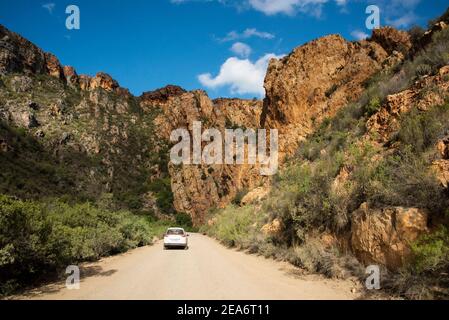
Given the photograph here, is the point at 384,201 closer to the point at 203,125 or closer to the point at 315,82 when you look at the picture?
the point at 315,82

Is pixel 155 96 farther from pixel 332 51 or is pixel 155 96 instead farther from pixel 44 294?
pixel 44 294

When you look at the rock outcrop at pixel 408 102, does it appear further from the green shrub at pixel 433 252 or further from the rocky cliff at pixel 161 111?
the rocky cliff at pixel 161 111

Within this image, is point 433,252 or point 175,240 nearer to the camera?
point 433,252

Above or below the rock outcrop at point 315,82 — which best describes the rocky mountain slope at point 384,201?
below

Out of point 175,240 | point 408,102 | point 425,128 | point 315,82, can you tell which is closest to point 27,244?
point 425,128

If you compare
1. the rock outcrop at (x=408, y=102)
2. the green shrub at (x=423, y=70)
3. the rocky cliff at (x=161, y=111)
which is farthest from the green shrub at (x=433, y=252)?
the rocky cliff at (x=161, y=111)

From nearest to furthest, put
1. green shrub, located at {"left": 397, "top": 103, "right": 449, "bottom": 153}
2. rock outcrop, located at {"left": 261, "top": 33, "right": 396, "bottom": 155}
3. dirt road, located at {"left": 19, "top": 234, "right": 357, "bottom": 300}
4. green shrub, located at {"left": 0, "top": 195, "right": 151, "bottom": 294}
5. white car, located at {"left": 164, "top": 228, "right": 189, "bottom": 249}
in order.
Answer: dirt road, located at {"left": 19, "top": 234, "right": 357, "bottom": 300}, green shrub, located at {"left": 0, "top": 195, "right": 151, "bottom": 294}, green shrub, located at {"left": 397, "top": 103, "right": 449, "bottom": 153}, white car, located at {"left": 164, "top": 228, "right": 189, "bottom": 249}, rock outcrop, located at {"left": 261, "top": 33, "right": 396, "bottom": 155}

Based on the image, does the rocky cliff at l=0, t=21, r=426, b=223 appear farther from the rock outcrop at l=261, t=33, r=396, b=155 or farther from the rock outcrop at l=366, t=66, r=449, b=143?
the rock outcrop at l=366, t=66, r=449, b=143

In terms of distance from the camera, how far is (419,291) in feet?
19.8

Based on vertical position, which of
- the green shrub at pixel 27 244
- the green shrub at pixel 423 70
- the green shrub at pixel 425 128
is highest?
the green shrub at pixel 423 70

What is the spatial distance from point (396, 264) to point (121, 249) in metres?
14.9

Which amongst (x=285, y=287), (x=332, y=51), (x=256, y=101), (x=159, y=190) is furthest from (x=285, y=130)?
(x=256, y=101)

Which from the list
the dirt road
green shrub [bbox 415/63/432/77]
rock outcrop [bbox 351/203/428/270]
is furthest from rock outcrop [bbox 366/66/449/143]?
the dirt road

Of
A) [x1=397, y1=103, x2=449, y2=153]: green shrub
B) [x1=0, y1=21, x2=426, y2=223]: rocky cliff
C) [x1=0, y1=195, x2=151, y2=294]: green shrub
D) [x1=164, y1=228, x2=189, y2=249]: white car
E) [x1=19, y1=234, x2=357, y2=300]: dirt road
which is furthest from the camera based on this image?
[x1=0, y1=21, x2=426, y2=223]: rocky cliff
